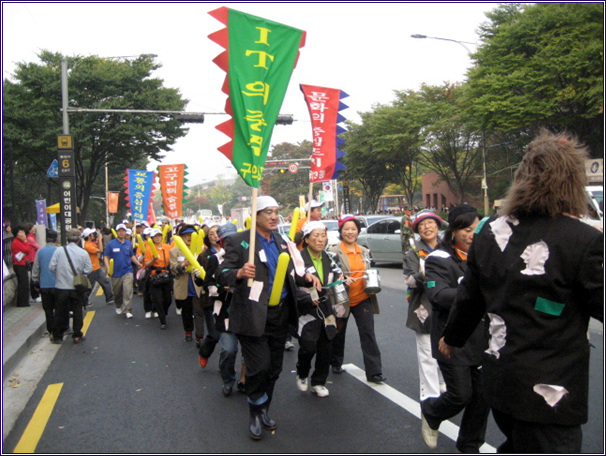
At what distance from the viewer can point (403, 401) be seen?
4.97 meters

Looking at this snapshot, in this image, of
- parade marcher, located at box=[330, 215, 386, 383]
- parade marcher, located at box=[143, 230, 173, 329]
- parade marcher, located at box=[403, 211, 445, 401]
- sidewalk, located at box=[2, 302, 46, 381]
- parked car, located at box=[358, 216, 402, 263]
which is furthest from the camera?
parked car, located at box=[358, 216, 402, 263]

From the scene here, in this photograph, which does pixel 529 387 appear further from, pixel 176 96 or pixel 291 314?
pixel 176 96

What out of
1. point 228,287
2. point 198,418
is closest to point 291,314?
point 228,287

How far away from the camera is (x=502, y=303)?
7.67ft

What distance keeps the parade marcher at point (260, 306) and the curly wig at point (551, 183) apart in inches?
83.9

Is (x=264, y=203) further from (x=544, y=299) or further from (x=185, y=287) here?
(x=185, y=287)

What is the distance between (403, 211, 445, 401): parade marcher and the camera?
14.0 feet

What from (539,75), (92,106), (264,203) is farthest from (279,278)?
(92,106)

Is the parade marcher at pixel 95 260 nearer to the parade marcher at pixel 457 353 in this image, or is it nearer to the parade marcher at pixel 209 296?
the parade marcher at pixel 209 296

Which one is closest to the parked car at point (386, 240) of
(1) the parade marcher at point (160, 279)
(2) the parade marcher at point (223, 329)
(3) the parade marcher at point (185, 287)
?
(1) the parade marcher at point (160, 279)

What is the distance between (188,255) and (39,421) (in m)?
1.92

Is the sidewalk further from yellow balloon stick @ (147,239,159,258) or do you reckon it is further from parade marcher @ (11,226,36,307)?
yellow balloon stick @ (147,239,159,258)

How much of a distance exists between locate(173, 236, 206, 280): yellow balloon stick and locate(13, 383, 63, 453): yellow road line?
6.09 feet

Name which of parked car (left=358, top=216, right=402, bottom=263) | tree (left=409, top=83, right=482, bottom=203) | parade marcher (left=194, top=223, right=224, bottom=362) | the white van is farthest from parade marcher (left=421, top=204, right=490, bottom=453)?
tree (left=409, top=83, right=482, bottom=203)
